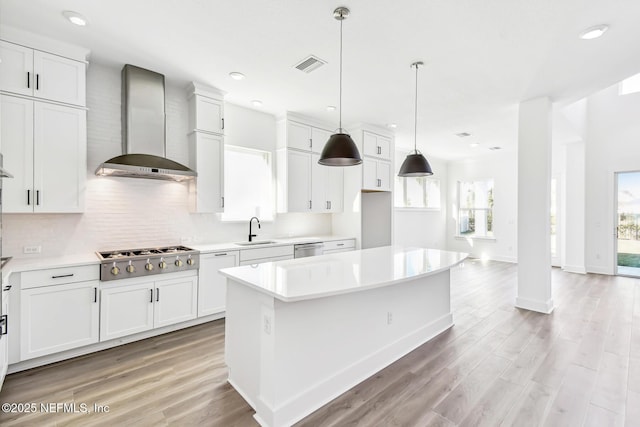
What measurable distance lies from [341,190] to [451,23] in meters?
3.42

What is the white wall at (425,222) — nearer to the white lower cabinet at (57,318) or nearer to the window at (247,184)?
the window at (247,184)

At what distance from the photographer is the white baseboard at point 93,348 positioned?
2.55 metres

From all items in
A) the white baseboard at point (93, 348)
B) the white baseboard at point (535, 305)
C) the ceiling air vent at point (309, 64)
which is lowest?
the white baseboard at point (93, 348)

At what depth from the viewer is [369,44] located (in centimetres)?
276

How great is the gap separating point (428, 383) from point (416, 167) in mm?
2078

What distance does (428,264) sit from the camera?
8.67ft

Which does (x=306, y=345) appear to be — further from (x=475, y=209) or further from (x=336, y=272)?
(x=475, y=209)

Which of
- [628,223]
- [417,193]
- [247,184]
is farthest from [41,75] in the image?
[628,223]

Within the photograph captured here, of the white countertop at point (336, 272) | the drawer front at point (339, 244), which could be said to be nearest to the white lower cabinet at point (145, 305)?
the white countertop at point (336, 272)

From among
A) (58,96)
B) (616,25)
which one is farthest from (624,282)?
(58,96)

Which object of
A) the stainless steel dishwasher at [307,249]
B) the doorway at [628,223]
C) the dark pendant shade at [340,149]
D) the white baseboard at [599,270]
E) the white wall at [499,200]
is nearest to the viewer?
the dark pendant shade at [340,149]

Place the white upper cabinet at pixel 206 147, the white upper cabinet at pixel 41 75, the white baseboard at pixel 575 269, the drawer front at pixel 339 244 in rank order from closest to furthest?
the white upper cabinet at pixel 41 75, the white upper cabinet at pixel 206 147, the drawer front at pixel 339 244, the white baseboard at pixel 575 269

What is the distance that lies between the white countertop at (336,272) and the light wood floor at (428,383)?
910mm

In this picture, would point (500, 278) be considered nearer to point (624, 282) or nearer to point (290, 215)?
point (624, 282)
